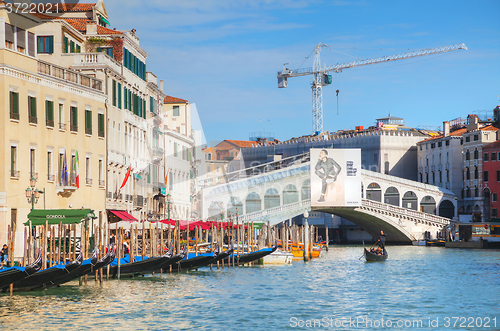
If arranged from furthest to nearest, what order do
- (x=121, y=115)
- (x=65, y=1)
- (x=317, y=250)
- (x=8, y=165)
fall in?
(x=317, y=250) → (x=65, y=1) → (x=121, y=115) → (x=8, y=165)

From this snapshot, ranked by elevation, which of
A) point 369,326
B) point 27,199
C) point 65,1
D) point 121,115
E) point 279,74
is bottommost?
point 369,326

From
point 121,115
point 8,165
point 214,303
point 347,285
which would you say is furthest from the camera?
point 121,115

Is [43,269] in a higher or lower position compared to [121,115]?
lower

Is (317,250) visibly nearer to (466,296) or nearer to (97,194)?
(97,194)

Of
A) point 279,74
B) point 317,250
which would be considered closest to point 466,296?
point 317,250

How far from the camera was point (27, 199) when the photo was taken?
2081 cm

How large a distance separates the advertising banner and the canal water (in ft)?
71.1

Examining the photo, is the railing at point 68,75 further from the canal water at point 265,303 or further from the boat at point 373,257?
the boat at point 373,257

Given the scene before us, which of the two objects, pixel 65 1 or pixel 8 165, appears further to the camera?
pixel 65 1

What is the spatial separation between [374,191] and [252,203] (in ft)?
29.7

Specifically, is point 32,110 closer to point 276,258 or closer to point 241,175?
point 276,258

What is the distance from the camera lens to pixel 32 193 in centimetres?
1952

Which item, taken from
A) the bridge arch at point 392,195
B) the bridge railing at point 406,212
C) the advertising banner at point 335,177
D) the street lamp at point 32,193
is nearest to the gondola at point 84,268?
the street lamp at point 32,193

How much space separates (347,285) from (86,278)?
22.4ft
